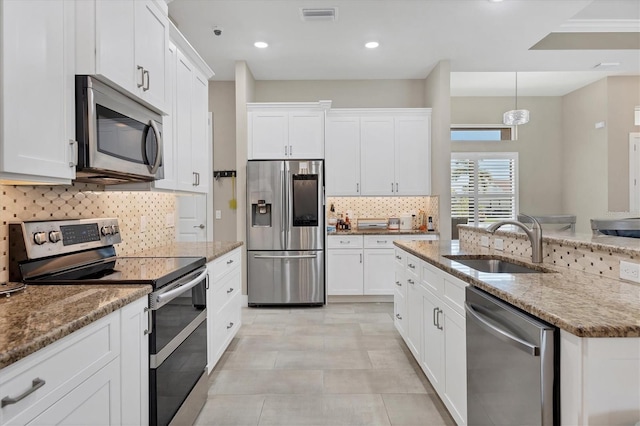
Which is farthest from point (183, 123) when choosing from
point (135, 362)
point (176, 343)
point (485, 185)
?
point (485, 185)

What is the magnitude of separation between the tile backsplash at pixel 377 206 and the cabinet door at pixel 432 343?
272 centimetres

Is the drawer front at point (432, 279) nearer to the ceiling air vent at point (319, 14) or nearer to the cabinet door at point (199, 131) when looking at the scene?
the cabinet door at point (199, 131)

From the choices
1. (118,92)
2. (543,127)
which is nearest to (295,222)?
(118,92)

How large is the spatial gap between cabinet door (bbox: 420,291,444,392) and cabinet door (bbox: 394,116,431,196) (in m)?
2.65

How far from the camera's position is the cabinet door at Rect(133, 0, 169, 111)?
1878 millimetres

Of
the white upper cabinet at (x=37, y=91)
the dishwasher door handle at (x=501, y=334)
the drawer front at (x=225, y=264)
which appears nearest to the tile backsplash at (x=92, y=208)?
the white upper cabinet at (x=37, y=91)

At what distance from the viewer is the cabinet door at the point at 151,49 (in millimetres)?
1878

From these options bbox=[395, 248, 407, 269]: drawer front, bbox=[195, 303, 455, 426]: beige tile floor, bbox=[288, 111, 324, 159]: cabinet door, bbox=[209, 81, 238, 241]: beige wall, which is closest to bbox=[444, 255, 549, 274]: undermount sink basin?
bbox=[395, 248, 407, 269]: drawer front

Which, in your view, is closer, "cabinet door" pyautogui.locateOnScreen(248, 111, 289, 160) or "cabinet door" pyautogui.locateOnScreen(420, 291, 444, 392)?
→ "cabinet door" pyautogui.locateOnScreen(420, 291, 444, 392)

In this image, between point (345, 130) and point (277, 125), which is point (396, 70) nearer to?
point (345, 130)

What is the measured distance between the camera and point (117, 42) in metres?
1.65

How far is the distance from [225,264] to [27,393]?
1899 millimetres

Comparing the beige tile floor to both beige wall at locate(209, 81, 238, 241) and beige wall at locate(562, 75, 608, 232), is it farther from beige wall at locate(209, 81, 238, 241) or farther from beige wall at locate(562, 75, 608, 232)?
beige wall at locate(562, 75, 608, 232)

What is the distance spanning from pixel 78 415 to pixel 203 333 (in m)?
1.18
